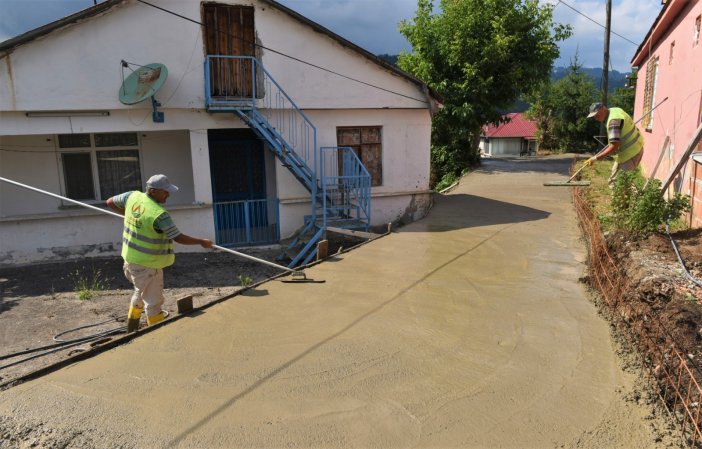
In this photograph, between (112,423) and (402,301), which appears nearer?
(112,423)

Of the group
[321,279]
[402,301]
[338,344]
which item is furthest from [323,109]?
[338,344]

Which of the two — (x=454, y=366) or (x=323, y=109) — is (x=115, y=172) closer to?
(x=323, y=109)

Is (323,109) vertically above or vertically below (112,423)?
above

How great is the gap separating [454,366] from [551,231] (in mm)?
5725

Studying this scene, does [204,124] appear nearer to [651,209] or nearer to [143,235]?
[143,235]

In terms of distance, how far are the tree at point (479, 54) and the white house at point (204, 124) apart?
7306 mm

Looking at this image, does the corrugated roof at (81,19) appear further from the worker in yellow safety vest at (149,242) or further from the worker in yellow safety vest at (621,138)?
the worker in yellow safety vest at (149,242)

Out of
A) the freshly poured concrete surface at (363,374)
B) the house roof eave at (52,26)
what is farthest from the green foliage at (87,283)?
the freshly poured concrete surface at (363,374)

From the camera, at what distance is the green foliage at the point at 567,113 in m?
30.0

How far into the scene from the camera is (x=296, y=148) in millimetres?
11508

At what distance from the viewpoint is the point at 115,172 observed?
38.1ft

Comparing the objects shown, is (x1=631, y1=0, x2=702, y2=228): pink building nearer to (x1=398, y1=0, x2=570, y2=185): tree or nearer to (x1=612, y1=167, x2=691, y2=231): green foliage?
(x1=612, y1=167, x2=691, y2=231): green foliage

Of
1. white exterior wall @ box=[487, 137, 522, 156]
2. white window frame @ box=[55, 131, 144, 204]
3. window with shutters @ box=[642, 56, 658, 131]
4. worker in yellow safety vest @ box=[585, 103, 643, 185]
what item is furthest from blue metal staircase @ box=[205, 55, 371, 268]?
white exterior wall @ box=[487, 137, 522, 156]

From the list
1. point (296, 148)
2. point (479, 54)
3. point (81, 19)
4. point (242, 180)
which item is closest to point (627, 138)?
point (296, 148)
